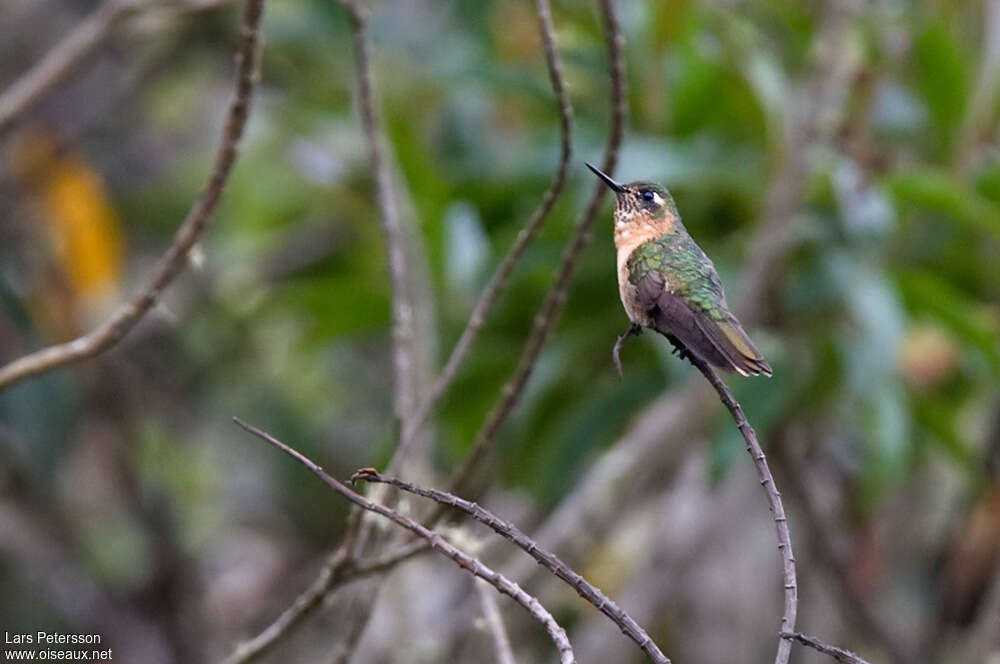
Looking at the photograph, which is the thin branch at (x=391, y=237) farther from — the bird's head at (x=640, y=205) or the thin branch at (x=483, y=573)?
the thin branch at (x=483, y=573)

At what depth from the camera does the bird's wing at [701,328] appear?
1.30m

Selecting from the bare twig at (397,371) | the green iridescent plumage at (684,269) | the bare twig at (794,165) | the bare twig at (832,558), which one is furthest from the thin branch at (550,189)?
the bare twig at (832,558)

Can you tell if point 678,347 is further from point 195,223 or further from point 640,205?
point 195,223

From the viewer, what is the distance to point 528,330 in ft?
11.3

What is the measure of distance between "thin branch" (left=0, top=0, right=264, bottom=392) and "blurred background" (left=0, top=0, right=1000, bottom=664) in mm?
903

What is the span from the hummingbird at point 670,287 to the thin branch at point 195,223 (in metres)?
0.58

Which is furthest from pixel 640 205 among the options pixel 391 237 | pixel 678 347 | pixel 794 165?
pixel 794 165

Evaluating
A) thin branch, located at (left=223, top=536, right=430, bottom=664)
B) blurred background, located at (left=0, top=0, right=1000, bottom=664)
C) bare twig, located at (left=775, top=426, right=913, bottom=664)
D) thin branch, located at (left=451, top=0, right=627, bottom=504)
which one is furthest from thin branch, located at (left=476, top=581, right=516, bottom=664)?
bare twig, located at (left=775, top=426, right=913, bottom=664)

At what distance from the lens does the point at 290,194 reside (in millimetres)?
4230

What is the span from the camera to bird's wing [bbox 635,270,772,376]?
4.27 feet

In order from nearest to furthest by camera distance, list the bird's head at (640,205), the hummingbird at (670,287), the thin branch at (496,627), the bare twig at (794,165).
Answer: the hummingbird at (670,287) → the bird's head at (640,205) → the thin branch at (496,627) → the bare twig at (794,165)

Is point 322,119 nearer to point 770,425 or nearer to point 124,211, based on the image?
point 124,211

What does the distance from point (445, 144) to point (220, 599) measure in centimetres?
186

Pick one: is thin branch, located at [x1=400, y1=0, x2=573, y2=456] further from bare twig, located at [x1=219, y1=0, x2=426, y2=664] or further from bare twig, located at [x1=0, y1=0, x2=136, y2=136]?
bare twig, located at [x1=0, y1=0, x2=136, y2=136]
